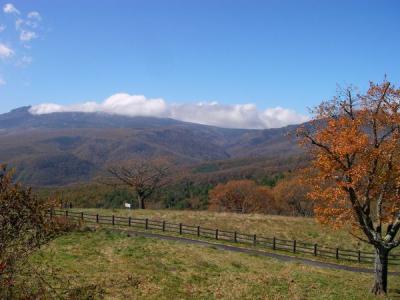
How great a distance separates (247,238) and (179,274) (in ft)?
55.7

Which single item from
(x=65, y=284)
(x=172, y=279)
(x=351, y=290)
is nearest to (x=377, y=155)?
(x=351, y=290)

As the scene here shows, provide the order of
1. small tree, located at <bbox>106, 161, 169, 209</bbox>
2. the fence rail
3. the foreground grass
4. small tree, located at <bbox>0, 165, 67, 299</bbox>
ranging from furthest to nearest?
small tree, located at <bbox>106, 161, 169, 209</bbox> → the fence rail → the foreground grass → small tree, located at <bbox>0, 165, 67, 299</bbox>

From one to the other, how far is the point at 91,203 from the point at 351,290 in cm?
13020

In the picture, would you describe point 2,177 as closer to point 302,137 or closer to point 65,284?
point 65,284

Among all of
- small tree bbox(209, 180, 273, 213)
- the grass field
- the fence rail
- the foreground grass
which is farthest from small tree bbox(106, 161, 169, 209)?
small tree bbox(209, 180, 273, 213)

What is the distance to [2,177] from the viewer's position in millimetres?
13852

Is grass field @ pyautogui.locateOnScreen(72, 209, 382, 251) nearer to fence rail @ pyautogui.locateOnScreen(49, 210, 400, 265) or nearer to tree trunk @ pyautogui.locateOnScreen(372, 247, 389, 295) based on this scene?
fence rail @ pyautogui.locateOnScreen(49, 210, 400, 265)

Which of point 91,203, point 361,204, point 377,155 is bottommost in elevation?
point 91,203

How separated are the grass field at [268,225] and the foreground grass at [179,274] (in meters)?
11.9

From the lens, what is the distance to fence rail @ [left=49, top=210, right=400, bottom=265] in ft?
127

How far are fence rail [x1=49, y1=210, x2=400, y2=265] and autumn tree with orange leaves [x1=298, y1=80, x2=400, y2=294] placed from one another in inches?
520

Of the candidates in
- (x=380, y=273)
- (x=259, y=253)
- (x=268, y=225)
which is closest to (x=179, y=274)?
(x=259, y=253)

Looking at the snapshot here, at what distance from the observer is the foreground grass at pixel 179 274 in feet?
76.4

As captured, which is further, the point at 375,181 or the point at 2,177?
the point at 375,181
